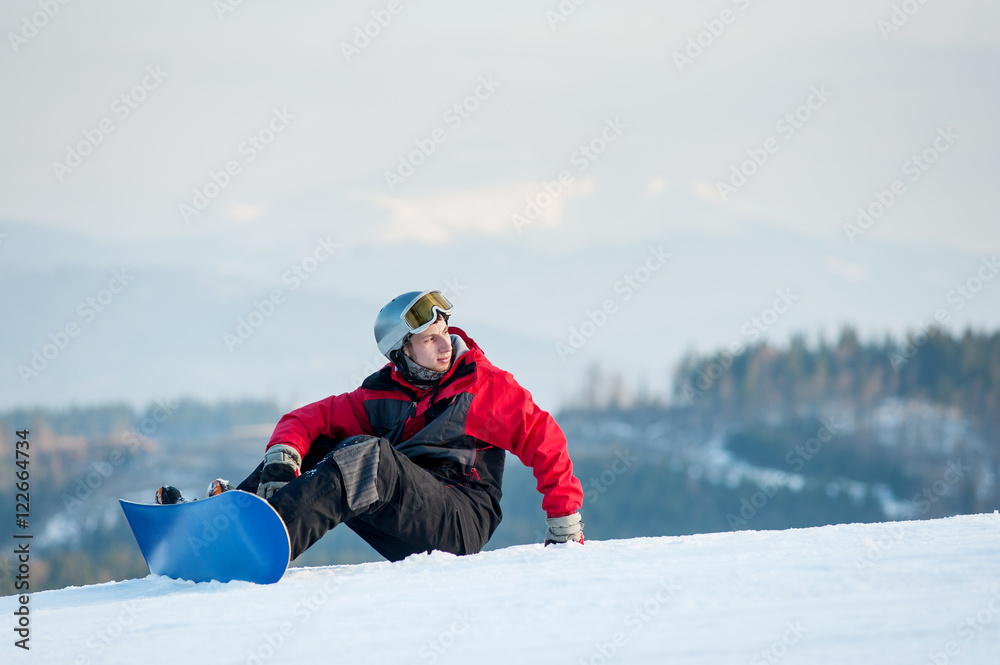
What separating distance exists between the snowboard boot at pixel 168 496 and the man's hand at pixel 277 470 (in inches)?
11.0

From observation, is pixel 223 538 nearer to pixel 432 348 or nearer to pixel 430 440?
pixel 430 440

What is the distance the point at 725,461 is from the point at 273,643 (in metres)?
99.4

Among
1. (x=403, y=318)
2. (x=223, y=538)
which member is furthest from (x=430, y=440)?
(x=223, y=538)

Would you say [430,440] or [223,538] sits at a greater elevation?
[430,440]

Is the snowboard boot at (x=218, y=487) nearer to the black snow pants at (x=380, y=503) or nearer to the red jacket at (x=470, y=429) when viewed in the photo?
the black snow pants at (x=380, y=503)

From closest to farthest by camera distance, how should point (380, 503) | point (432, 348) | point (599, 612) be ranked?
point (599, 612) < point (380, 503) < point (432, 348)

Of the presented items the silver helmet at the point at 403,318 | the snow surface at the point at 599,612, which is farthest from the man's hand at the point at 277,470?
the silver helmet at the point at 403,318

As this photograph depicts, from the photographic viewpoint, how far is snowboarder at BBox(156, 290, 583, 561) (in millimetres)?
3463

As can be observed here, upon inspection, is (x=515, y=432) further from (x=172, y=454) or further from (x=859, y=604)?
(x=172, y=454)

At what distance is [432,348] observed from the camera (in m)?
3.83

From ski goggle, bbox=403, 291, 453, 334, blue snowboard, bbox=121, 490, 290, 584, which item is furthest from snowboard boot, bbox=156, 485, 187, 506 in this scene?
ski goggle, bbox=403, 291, 453, 334

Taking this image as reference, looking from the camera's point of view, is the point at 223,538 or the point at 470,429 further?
the point at 470,429

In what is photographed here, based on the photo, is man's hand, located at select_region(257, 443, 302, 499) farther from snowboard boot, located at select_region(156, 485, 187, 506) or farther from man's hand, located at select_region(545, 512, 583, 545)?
man's hand, located at select_region(545, 512, 583, 545)

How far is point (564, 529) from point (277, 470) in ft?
3.49
